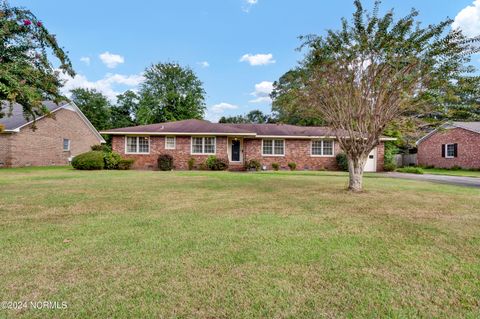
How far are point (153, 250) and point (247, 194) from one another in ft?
15.0

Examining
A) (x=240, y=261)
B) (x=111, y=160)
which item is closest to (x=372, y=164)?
(x=111, y=160)

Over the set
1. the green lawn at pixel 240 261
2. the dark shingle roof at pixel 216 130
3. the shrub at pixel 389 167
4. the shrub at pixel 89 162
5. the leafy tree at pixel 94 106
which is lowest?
the green lawn at pixel 240 261

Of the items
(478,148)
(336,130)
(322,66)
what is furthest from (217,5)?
(478,148)

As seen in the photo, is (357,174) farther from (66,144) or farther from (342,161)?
(66,144)

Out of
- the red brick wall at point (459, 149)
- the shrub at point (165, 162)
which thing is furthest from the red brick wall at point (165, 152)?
the red brick wall at point (459, 149)

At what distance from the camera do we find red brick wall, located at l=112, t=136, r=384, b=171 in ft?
61.9

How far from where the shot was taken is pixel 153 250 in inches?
133

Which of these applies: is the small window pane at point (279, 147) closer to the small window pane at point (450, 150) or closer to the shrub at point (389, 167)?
the shrub at point (389, 167)

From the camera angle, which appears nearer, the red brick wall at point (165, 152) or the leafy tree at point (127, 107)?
the red brick wall at point (165, 152)

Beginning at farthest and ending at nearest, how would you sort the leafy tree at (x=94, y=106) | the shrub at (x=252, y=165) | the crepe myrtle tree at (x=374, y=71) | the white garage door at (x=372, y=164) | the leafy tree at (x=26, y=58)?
1. the leafy tree at (x=94, y=106)
2. the white garage door at (x=372, y=164)
3. the shrub at (x=252, y=165)
4. the crepe myrtle tree at (x=374, y=71)
5. the leafy tree at (x=26, y=58)

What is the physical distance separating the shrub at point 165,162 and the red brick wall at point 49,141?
8399 mm

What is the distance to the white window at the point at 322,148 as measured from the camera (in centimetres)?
1984

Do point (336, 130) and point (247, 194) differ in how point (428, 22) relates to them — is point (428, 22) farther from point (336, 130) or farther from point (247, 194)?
point (247, 194)

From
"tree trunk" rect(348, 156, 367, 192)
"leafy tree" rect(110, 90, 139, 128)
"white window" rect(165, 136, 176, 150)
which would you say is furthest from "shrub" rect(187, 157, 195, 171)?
"leafy tree" rect(110, 90, 139, 128)
